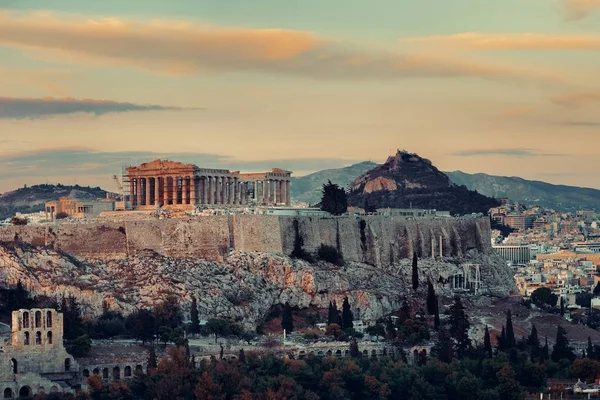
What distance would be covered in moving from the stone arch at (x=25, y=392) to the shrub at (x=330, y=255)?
111 feet

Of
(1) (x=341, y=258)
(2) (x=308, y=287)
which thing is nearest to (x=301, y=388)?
(2) (x=308, y=287)

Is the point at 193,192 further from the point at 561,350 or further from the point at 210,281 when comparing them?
the point at 561,350

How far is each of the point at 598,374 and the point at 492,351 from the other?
684cm

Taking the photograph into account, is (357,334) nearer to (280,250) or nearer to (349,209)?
→ (280,250)

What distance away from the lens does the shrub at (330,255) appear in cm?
11594

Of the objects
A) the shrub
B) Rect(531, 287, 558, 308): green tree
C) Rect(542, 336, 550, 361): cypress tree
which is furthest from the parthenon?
Rect(542, 336, 550, 361): cypress tree

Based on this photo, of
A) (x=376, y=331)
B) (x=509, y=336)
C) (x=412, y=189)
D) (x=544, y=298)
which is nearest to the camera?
(x=376, y=331)

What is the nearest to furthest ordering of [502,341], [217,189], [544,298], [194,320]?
1. [194,320]
2. [502,341]
3. [217,189]
4. [544,298]

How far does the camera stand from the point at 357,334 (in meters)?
105

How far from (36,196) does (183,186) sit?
51.8 metres

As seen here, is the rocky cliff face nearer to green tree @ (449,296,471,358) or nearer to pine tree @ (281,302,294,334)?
pine tree @ (281,302,294,334)

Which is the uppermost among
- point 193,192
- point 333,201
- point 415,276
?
point 193,192

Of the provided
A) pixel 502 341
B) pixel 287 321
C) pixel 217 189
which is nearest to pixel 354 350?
pixel 287 321

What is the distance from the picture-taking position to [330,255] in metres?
116
